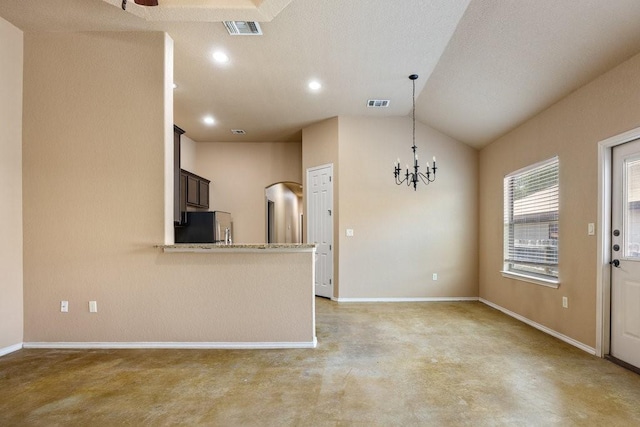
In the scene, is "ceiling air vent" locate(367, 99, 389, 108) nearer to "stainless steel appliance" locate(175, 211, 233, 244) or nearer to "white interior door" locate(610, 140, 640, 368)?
"white interior door" locate(610, 140, 640, 368)

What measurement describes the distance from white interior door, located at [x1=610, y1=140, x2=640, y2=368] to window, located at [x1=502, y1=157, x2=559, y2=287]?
2.36 feet

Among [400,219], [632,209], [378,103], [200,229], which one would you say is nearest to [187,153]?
[200,229]

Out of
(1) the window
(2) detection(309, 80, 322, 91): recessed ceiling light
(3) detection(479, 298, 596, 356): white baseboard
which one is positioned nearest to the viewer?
(3) detection(479, 298, 596, 356): white baseboard

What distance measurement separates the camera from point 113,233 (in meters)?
3.34

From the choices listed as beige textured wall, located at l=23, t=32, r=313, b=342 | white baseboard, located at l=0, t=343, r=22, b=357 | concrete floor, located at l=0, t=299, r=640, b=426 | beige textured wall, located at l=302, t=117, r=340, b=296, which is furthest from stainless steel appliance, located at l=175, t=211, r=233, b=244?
white baseboard, located at l=0, t=343, r=22, b=357

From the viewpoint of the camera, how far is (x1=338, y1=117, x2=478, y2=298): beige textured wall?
216 inches

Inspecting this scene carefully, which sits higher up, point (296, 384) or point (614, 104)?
point (614, 104)

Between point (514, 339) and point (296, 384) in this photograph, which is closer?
point (296, 384)

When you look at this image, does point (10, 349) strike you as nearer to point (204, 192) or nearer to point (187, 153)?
point (204, 192)

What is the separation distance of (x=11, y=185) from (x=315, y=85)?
11.1 feet

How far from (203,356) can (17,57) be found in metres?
3.36

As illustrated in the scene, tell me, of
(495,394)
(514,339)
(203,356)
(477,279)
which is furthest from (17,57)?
(477,279)

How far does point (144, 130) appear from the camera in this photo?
3.37m

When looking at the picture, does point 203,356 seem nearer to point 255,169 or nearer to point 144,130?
point 144,130
